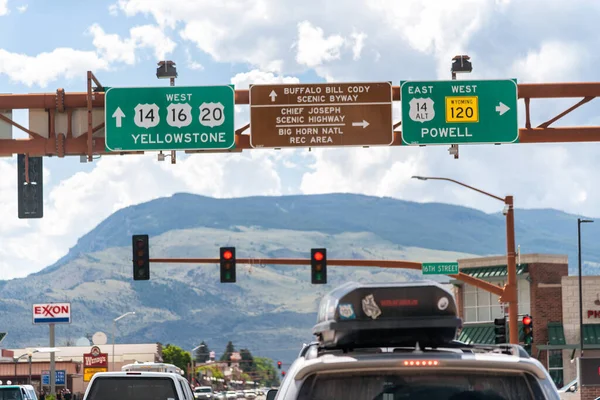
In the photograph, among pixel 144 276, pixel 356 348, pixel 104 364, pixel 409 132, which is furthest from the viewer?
pixel 104 364

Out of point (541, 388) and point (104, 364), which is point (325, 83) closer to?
point (541, 388)

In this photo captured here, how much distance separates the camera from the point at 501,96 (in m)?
28.8

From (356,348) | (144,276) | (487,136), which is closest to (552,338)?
(144,276)

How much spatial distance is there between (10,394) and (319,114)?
426 inches

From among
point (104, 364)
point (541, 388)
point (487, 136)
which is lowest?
point (104, 364)

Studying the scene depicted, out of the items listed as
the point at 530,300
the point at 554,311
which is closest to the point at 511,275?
the point at 554,311

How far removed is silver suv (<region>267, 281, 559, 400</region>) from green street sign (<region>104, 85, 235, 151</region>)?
2124cm

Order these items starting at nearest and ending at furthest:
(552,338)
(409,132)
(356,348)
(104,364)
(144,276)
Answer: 1. (356,348)
2. (409,132)
3. (144,276)
4. (552,338)
5. (104,364)

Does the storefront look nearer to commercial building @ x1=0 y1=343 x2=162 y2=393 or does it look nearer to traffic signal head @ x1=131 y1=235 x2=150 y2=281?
traffic signal head @ x1=131 y1=235 x2=150 y2=281

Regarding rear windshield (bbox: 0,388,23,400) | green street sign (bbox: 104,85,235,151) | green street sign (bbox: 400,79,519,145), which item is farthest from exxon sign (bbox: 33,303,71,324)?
green street sign (bbox: 400,79,519,145)

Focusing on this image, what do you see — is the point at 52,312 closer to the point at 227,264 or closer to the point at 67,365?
the point at 67,365

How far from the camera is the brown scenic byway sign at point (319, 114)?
28.4 meters

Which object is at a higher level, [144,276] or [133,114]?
[133,114]

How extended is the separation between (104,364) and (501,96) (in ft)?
234
